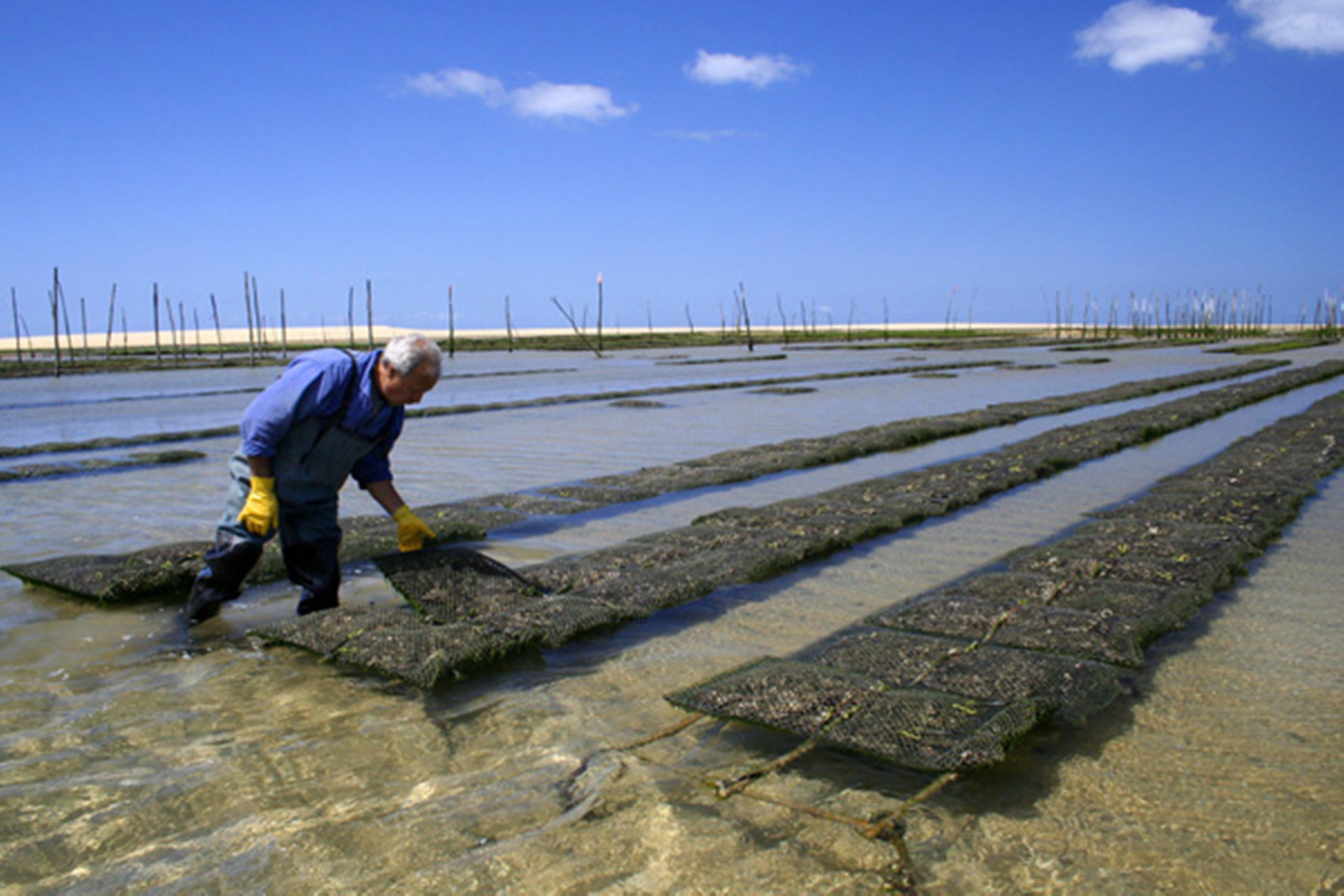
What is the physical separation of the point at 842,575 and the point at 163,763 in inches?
127

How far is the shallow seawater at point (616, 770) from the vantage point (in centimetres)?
227

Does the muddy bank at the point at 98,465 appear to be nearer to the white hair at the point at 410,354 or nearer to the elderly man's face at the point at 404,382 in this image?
the elderly man's face at the point at 404,382

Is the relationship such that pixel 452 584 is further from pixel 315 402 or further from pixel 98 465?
pixel 98 465

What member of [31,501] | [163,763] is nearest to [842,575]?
[163,763]

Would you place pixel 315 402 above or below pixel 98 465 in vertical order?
above

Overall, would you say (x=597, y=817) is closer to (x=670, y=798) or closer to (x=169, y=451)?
(x=670, y=798)

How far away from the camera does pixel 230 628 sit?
4188 mm

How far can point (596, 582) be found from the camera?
459cm

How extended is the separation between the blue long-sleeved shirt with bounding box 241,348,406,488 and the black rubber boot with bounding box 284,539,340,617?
53 cm

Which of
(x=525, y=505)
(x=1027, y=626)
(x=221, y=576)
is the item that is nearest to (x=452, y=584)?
(x=221, y=576)

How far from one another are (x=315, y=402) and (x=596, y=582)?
5.15 ft

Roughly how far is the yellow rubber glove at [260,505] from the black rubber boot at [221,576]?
7.4 inches

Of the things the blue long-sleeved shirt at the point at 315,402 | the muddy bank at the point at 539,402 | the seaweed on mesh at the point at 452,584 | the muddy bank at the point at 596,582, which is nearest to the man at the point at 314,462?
the blue long-sleeved shirt at the point at 315,402

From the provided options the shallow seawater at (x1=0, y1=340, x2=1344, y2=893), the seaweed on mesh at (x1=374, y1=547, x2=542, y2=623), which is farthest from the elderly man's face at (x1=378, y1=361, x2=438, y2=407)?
the shallow seawater at (x1=0, y1=340, x2=1344, y2=893)
